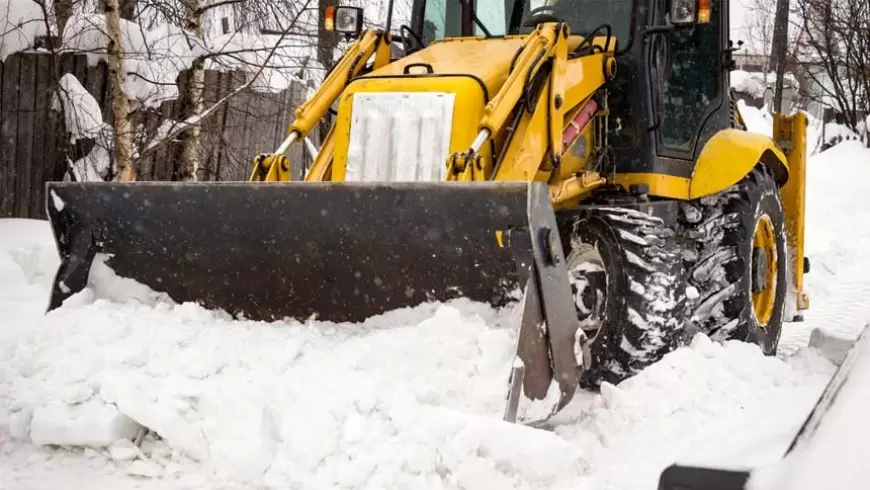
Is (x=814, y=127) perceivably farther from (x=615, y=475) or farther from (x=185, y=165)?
(x=615, y=475)

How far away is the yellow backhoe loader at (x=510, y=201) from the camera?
3.99 metres

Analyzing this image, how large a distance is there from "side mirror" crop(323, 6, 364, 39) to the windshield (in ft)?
1.81

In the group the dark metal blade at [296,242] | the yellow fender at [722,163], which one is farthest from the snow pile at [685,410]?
the yellow fender at [722,163]

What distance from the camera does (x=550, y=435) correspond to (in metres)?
3.38

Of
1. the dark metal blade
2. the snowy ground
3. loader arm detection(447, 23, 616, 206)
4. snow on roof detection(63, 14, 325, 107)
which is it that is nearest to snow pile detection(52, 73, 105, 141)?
snow on roof detection(63, 14, 325, 107)

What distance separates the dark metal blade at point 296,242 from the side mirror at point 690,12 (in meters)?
1.70

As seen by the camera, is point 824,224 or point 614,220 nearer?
point 614,220

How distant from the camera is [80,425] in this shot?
353cm

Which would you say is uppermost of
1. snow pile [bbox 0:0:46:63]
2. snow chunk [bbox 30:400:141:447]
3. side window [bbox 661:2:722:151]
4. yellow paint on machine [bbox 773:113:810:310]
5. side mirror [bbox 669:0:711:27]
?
snow pile [bbox 0:0:46:63]

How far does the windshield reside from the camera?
5.18 m

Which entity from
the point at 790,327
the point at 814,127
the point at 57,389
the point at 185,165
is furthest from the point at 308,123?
the point at 814,127

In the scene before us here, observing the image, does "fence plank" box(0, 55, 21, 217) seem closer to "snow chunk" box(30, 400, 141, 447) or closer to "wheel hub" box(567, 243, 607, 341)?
"snow chunk" box(30, 400, 141, 447)

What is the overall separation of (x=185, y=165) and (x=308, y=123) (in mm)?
4363

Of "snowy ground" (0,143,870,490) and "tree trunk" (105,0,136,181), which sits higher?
"tree trunk" (105,0,136,181)
